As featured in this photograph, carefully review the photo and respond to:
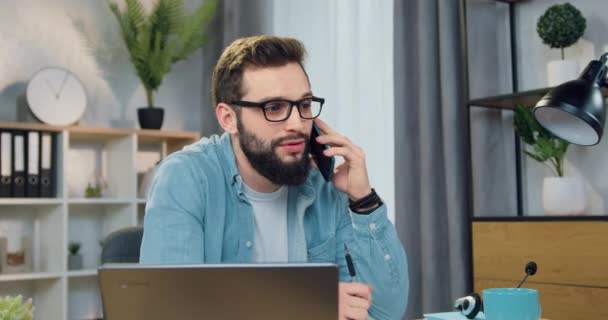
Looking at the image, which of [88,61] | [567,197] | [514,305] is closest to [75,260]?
[88,61]

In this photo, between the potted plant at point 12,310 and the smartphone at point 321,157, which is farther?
the smartphone at point 321,157

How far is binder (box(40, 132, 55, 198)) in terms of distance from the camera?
10.6 ft

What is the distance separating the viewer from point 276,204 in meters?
1.61

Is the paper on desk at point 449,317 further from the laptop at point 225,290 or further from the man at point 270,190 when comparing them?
the laptop at point 225,290

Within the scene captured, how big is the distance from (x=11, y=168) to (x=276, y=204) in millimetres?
1998

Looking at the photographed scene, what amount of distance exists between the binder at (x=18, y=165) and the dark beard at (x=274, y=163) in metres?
1.98

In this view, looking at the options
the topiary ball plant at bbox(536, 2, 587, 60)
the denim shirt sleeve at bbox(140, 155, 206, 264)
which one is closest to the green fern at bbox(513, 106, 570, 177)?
the topiary ball plant at bbox(536, 2, 587, 60)

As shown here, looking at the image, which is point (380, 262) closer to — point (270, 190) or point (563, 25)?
point (270, 190)

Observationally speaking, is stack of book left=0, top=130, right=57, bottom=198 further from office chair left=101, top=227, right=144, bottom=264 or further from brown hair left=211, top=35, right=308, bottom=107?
brown hair left=211, top=35, right=308, bottom=107

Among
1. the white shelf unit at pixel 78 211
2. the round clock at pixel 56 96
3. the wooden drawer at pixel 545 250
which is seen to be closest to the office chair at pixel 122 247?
the wooden drawer at pixel 545 250

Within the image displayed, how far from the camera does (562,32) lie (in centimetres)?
221

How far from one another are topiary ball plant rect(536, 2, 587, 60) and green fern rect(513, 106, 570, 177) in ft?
0.79

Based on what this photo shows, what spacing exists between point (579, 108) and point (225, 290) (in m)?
0.79

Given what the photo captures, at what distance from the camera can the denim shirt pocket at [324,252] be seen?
5.22 feet
